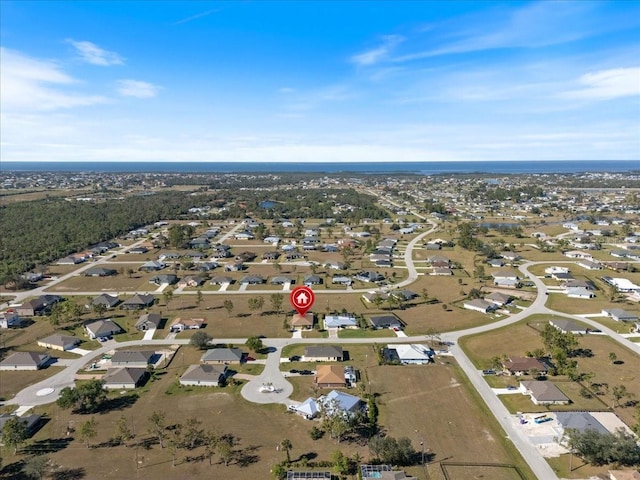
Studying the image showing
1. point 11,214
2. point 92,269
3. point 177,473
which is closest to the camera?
point 177,473

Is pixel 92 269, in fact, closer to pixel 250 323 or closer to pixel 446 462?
pixel 250 323

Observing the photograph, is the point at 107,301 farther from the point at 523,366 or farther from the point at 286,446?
the point at 523,366

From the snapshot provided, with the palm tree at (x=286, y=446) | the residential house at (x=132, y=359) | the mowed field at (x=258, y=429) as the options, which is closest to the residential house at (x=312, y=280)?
the mowed field at (x=258, y=429)

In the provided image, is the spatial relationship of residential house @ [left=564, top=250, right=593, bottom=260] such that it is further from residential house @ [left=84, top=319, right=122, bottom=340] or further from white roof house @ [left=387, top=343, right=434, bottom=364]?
residential house @ [left=84, top=319, right=122, bottom=340]

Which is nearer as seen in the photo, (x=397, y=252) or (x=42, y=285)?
(x=42, y=285)

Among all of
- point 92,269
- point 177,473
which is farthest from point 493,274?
point 92,269

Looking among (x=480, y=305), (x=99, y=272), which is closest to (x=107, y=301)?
(x=99, y=272)

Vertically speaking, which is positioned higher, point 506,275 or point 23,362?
point 506,275

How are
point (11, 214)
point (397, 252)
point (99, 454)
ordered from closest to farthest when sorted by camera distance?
point (99, 454) → point (397, 252) → point (11, 214)
